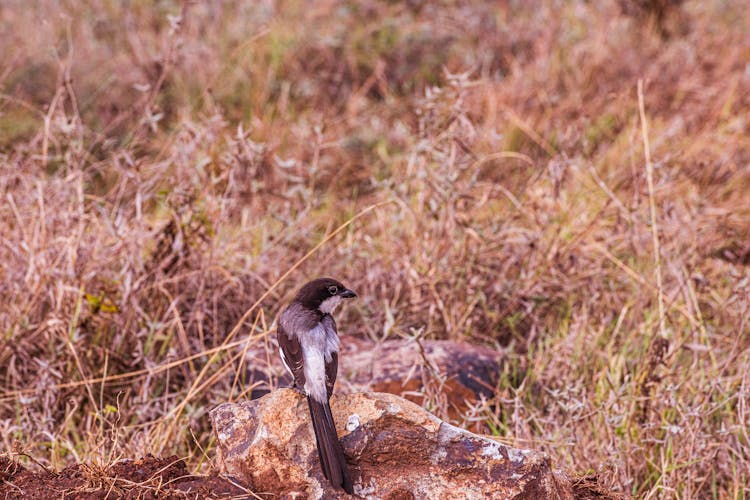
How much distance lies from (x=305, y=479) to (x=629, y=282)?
→ 338 centimetres

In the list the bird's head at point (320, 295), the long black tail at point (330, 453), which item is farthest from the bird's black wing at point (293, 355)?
the long black tail at point (330, 453)

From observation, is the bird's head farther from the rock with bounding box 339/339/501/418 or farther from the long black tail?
the rock with bounding box 339/339/501/418

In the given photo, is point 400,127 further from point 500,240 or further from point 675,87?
point 675,87

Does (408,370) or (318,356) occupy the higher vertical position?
(318,356)

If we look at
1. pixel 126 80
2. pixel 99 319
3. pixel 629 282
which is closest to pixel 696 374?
pixel 629 282

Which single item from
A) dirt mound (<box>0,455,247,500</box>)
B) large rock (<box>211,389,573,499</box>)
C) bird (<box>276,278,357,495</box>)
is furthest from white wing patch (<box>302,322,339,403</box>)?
dirt mound (<box>0,455,247,500</box>)

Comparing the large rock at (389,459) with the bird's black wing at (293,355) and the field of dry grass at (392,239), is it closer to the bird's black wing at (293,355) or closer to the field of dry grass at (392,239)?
the bird's black wing at (293,355)

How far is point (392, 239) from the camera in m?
5.75

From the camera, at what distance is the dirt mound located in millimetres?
2914

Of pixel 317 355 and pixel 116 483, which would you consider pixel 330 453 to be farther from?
pixel 116 483

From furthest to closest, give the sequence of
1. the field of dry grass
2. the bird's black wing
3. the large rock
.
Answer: the field of dry grass
the bird's black wing
the large rock

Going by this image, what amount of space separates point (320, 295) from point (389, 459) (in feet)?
2.83

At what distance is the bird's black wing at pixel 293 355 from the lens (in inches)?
128

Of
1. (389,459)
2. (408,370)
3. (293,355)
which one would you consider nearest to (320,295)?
(293,355)
